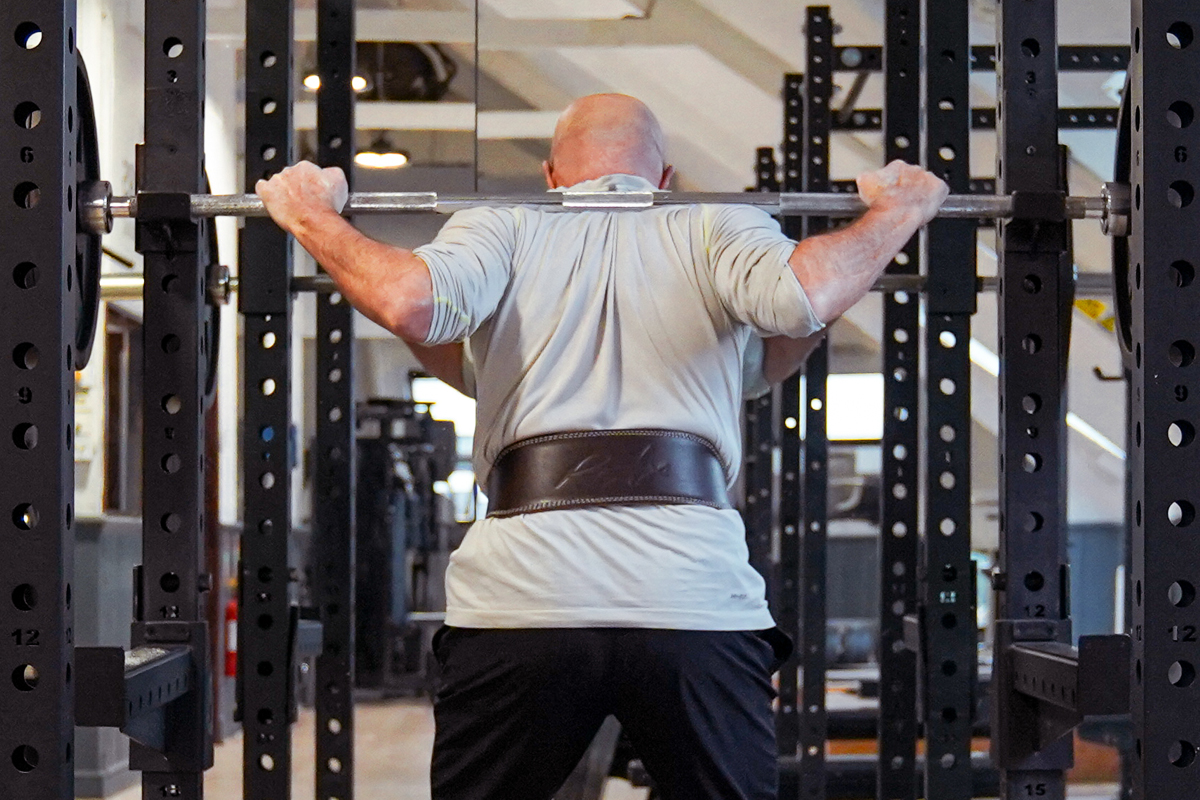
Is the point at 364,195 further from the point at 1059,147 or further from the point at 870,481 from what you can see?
the point at 870,481

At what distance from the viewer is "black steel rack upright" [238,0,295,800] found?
231 centimetres

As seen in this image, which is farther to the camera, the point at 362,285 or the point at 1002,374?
the point at 1002,374

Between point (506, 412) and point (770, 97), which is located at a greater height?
point (770, 97)

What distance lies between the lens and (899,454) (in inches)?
119

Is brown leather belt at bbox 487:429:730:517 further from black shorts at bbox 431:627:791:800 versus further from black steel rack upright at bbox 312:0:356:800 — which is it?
black steel rack upright at bbox 312:0:356:800

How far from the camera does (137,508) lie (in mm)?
6535

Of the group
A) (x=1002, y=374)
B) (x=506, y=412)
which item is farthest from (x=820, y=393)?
(x=506, y=412)

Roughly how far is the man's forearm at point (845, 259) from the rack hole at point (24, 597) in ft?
2.70

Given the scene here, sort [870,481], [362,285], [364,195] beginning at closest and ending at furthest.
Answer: [362,285] < [364,195] < [870,481]

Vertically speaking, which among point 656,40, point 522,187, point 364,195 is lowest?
point 364,195

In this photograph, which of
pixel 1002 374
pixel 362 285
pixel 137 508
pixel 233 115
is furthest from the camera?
pixel 233 115
